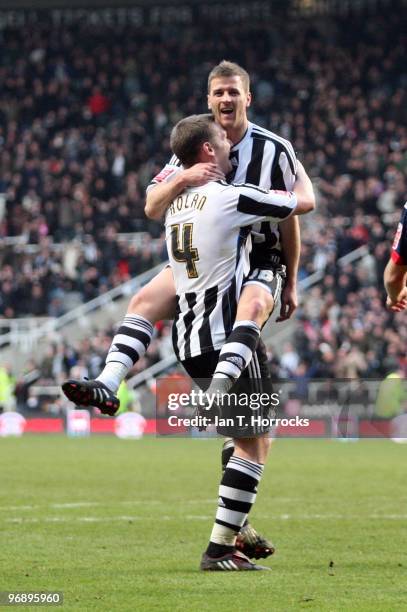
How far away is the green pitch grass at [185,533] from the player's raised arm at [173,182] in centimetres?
194

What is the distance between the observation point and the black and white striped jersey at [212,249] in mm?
7199

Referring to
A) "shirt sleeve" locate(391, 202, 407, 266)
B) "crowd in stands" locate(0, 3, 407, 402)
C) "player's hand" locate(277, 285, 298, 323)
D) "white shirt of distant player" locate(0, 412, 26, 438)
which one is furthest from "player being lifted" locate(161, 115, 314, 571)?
"white shirt of distant player" locate(0, 412, 26, 438)

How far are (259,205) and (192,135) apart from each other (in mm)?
519

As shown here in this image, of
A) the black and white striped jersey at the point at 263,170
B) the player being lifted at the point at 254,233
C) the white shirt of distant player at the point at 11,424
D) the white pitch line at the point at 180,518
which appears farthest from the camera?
the white shirt of distant player at the point at 11,424

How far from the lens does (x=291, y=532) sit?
910 centimetres

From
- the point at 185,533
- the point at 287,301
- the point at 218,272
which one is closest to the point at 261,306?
the point at 218,272

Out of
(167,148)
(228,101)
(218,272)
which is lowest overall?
(218,272)

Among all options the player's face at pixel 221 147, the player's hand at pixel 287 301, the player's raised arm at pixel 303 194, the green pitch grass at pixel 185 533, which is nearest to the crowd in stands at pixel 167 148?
the green pitch grass at pixel 185 533

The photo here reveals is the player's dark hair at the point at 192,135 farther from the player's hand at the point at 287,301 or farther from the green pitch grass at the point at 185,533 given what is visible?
the green pitch grass at the point at 185,533

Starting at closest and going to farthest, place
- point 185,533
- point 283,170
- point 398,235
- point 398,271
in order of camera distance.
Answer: point 398,235 → point 398,271 → point 283,170 → point 185,533

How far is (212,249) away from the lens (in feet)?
23.7

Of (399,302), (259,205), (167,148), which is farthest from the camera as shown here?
(167,148)

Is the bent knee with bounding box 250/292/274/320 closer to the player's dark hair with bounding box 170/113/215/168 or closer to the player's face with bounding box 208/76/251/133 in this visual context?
the player's dark hair with bounding box 170/113/215/168

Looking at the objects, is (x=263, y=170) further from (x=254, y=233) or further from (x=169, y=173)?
(x=169, y=173)
